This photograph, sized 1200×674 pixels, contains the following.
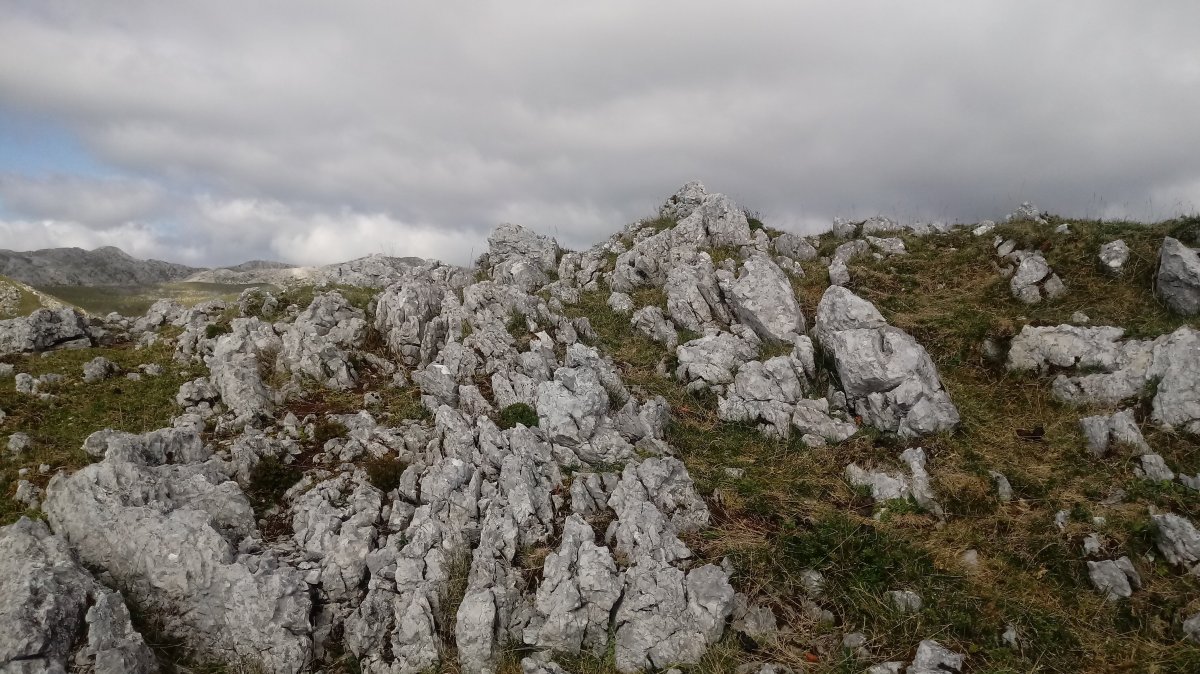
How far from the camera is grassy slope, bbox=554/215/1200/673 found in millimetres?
8273

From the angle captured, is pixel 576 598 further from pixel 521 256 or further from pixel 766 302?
pixel 521 256

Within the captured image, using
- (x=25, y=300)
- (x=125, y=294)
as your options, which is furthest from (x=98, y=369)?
(x=125, y=294)

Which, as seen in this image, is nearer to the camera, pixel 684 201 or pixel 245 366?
pixel 245 366

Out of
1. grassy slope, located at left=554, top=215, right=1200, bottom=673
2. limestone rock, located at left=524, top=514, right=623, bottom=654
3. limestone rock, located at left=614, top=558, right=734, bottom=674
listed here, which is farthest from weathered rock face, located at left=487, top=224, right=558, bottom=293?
limestone rock, located at left=614, top=558, right=734, bottom=674

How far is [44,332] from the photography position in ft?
57.5

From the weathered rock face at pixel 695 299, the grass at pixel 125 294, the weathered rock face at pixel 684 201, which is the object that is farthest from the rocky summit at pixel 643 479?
the grass at pixel 125 294

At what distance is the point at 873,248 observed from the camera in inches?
833

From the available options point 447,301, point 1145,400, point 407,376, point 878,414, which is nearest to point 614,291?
point 447,301

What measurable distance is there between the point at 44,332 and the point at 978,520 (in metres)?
25.8

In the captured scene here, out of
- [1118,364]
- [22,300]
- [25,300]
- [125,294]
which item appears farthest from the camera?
[125,294]

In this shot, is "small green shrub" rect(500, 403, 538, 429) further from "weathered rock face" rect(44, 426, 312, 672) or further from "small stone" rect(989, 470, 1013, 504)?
"small stone" rect(989, 470, 1013, 504)

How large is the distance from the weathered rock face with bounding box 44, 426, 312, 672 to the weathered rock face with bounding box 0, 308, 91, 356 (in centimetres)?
980

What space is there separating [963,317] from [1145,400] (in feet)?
14.7

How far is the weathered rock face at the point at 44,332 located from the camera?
1698 cm
